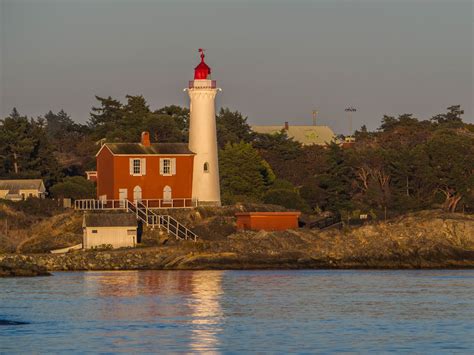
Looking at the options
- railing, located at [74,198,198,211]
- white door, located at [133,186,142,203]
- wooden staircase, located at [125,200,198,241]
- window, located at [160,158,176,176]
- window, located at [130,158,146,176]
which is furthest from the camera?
window, located at [160,158,176,176]

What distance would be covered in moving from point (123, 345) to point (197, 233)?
34.5 m

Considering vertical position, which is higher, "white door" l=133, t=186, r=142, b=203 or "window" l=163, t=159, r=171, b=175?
"window" l=163, t=159, r=171, b=175

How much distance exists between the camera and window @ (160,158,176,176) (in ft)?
237

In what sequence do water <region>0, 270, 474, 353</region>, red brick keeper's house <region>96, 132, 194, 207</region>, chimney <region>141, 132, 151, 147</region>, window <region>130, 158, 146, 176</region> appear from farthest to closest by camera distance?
chimney <region>141, 132, 151, 147</region> < window <region>130, 158, 146, 176</region> < red brick keeper's house <region>96, 132, 194, 207</region> < water <region>0, 270, 474, 353</region>

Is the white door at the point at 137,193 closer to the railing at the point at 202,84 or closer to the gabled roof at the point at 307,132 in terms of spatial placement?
the railing at the point at 202,84

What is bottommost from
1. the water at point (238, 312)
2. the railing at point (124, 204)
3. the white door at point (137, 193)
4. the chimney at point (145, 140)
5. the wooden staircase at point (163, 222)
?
the water at point (238, 312)

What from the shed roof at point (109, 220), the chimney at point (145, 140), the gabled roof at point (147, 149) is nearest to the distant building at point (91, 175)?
the chimney at point (145, 140)

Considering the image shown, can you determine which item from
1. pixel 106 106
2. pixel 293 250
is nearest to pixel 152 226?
pixel 293 250

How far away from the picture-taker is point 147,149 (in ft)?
239

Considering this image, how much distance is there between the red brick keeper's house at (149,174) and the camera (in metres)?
71.2

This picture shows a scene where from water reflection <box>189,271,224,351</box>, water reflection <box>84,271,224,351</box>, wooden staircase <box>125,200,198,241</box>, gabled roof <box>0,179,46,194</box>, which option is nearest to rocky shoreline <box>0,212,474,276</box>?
wooden staircase <box>125,200,198,241</box>

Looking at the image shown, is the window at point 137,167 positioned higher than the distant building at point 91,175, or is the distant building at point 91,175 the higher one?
the distant building at point 91,175

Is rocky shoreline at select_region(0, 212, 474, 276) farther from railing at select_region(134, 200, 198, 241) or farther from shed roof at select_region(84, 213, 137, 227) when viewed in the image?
shed roof at select_region(84, 213, 137, 227)

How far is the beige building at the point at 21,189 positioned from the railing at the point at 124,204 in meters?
7.89
